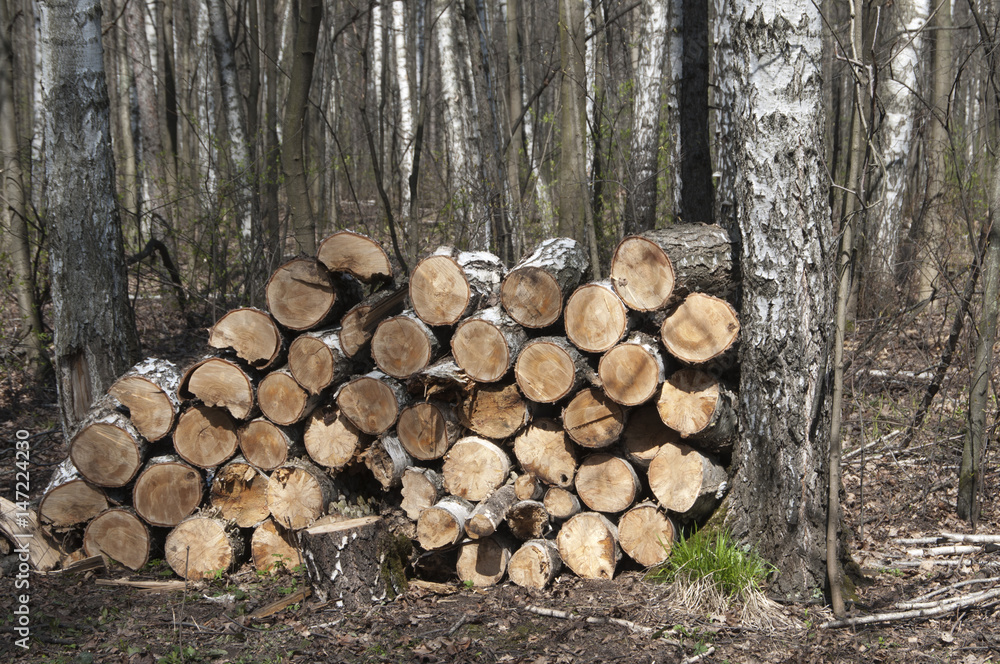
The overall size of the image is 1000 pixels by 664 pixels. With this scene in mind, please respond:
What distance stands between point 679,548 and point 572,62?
472 centimetres

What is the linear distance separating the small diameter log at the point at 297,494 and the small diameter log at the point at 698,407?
6.67ft

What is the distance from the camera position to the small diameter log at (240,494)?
425 cm

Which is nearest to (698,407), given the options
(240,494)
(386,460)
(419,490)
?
(419,490)

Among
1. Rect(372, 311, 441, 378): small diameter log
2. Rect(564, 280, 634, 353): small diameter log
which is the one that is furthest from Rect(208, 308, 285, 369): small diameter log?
Rect(564, 280, 634, 353): small diameter log

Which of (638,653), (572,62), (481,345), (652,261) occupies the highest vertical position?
(572,62)

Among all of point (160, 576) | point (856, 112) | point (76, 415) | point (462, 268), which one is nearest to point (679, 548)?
point (462, 268)

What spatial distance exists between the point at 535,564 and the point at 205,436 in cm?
213

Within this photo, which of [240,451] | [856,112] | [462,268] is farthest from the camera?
[240,451]

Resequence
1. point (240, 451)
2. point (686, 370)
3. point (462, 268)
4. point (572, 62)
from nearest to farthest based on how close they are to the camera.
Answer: point (686, 370)
point (462, 268)
point (240, 451)
point (572, 62)

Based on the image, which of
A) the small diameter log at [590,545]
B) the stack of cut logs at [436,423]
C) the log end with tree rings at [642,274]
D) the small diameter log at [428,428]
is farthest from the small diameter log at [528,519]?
the log end with tree rings at [642,274]

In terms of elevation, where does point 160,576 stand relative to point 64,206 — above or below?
below

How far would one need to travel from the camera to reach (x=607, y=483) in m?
3.92

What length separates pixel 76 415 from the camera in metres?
4.73

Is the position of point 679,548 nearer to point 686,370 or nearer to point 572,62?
point 686,370
